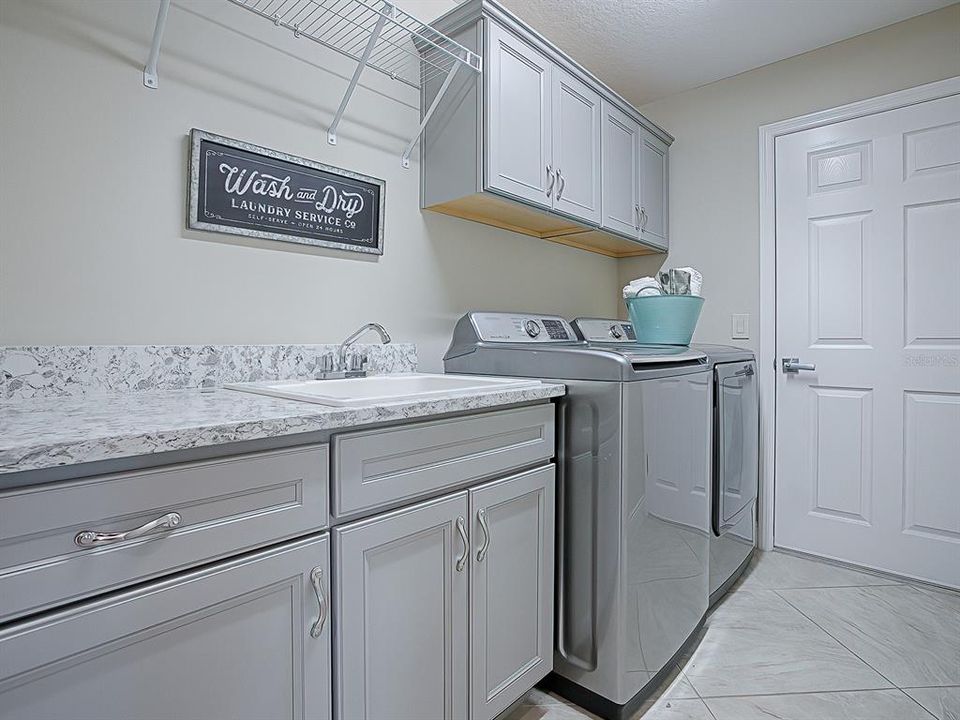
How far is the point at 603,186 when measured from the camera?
2.40m

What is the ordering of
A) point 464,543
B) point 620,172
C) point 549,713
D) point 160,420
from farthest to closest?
1. point 620,172
2. point 549,713
3. point 464,543
4. point 160,420

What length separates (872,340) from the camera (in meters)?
2.43

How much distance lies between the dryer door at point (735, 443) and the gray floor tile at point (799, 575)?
0.30 metres

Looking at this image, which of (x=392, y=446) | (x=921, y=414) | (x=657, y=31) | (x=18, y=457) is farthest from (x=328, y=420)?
(x=921, y=414)

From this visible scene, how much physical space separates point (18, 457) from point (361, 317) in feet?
3.96

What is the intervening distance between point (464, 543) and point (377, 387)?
0.57 m

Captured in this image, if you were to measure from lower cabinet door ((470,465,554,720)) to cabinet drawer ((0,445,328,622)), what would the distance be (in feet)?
1.55

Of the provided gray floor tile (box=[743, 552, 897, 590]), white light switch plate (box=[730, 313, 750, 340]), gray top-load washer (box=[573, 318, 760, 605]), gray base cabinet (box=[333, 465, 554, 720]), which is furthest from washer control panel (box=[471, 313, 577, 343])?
gray floor tile (box=[743, 552, 897, 590])

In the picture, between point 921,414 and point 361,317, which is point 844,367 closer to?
point 921,414

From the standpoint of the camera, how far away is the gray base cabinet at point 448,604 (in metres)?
1.04

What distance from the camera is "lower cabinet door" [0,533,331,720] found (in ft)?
2.25

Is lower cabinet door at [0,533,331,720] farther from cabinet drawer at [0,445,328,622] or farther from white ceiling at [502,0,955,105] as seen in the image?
white ceiling at [502,0,955,105]

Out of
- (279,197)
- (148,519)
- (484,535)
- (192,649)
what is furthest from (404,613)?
(279,197)

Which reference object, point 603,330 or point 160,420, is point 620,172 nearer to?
point 603,330
